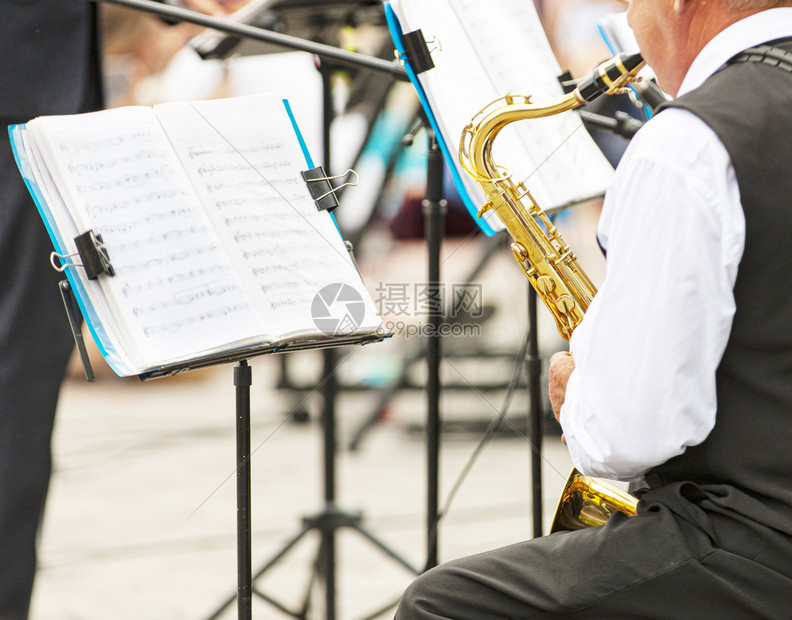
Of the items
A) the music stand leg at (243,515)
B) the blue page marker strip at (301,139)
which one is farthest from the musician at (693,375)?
the blue page marker strip at (301,139)

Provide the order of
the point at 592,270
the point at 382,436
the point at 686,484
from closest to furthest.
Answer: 1. the point at 686,484
2. the point at 382,436
3. the point at 592,270

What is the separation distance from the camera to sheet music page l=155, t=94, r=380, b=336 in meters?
1.43

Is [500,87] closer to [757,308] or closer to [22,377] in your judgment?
[757,308]

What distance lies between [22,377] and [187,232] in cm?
64

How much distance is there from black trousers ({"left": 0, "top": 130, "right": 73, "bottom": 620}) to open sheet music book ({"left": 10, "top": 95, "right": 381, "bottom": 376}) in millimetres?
448

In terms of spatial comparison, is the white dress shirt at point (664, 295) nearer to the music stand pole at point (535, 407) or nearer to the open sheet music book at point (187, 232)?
the open sheet music book at point (187, 232)

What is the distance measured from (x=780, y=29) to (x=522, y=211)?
68cm

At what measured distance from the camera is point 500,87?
1.83m

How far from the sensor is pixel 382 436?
4609mm

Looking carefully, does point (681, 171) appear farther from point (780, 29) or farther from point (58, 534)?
point (58, 534)

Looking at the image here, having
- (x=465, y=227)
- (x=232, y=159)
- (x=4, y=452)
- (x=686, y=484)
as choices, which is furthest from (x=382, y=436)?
(x=686, y=484)

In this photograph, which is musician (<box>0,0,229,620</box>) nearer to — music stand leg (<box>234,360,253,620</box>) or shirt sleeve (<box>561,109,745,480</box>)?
music stand leg (<box>234,360,253,620</box>)
